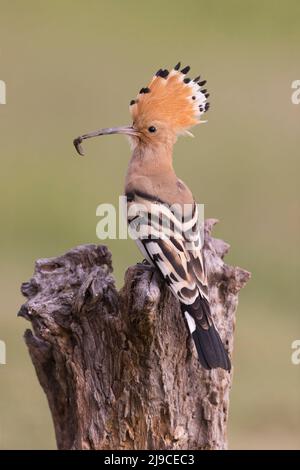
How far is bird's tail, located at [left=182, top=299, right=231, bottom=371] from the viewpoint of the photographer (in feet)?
9.39

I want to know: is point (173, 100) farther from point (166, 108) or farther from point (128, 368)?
point (128, 368)

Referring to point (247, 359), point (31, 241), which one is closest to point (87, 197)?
point (31, 241)

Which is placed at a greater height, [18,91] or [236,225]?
[18,91]

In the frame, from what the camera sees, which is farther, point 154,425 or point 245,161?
point 245,161

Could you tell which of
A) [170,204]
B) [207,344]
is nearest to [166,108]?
[170,204]

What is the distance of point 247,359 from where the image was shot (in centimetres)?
602

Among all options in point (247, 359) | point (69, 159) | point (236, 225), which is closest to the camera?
point (247, 359)

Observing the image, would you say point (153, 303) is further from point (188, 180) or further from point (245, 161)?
point (245, 161)

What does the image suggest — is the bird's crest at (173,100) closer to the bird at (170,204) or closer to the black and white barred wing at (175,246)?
the bird at (170,204)

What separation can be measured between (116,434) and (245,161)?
5.24m

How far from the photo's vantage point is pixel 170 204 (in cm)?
334

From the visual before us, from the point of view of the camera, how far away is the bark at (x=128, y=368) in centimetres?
287

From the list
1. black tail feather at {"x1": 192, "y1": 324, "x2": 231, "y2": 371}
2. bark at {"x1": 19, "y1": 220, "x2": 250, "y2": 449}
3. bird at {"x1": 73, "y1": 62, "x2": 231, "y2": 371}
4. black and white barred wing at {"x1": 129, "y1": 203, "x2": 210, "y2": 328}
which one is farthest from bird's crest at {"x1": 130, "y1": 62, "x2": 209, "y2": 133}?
black tail feather at {"x1": 192, "y1": 324, "x2": 231, "y2": 371}

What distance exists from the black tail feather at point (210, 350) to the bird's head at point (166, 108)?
93 cm
